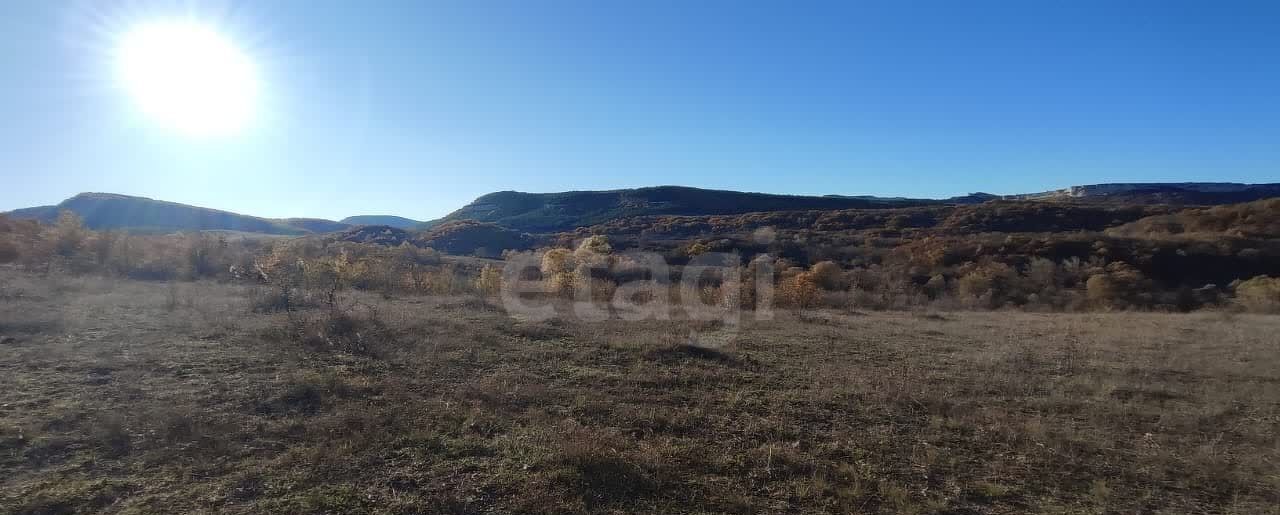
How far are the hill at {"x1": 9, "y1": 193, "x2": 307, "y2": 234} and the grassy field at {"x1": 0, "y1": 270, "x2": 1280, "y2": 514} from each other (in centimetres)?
7495

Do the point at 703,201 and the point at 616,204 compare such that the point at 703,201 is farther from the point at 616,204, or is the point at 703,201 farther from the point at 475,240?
the point at 475,240

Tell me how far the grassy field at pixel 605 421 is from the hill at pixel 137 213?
7495 cm

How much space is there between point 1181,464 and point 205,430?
9033 mm

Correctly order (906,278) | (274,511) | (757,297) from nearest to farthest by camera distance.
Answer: (274,511)
(757,297)
(906,278)

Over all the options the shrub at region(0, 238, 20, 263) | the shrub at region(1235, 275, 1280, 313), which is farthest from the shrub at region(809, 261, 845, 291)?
the shrub at region(0, 238, 20, 263)

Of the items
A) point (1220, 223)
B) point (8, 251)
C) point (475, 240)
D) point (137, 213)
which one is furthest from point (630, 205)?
point (137, 213)

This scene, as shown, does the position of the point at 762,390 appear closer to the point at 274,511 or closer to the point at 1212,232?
the point at 274,511

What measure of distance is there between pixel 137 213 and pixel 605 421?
3797 inches

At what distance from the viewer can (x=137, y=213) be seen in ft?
254

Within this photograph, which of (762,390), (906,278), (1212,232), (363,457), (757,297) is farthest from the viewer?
(1212,232)

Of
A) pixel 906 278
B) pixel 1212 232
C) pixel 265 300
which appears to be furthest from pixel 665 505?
pixel 1212 232

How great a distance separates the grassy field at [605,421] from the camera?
15.2ft

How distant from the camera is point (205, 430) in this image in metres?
5.69

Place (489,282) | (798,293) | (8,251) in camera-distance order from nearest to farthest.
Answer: (798,293) < (8,251) < (489,282)
